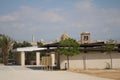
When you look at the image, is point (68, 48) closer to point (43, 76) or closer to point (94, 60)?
point (94, 60)

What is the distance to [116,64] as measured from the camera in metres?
46.9

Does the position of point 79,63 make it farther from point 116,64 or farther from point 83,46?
point 116,64

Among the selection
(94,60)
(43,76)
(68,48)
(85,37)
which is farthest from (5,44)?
(43,76)

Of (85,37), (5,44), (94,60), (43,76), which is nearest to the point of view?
(43,76)

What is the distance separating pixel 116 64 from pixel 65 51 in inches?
357

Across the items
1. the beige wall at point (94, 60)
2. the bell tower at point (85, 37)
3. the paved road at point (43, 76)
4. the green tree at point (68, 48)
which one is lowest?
the paved road at point (43, 76)

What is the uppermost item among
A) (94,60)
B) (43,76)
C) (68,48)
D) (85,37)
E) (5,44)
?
(85,37)

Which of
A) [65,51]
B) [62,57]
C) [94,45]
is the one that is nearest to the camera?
[65,51]

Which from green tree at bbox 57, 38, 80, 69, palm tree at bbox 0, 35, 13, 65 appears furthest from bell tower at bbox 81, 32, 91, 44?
green tree at bbox 57, 38, 80, 69

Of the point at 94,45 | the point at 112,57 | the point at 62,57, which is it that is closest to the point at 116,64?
the point at 112,57

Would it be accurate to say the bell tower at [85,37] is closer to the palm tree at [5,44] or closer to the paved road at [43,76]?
the palm tree at [5,44]

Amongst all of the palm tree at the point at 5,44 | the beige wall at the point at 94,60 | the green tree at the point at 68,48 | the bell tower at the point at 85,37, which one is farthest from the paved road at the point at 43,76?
the bell tower at the point at 85,37

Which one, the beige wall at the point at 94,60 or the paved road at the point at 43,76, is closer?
the paved road at the point at 43,76

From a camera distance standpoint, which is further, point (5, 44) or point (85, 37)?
point (85, 37)
